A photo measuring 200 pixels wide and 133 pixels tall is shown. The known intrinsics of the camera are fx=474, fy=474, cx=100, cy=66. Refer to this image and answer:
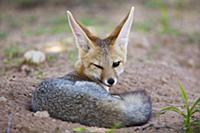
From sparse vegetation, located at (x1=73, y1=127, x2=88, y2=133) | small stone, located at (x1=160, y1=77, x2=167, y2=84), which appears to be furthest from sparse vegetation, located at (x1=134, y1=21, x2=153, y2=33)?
sparse vegetation, located at (x1=73, y1=127, x2=88, y2=133)

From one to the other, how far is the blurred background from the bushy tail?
8.41ft

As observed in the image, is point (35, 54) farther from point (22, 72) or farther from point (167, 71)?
point (167, 71)

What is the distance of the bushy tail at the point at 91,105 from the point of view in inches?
187

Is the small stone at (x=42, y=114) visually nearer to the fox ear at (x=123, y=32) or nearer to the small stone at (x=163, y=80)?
the fox ear at (x=123, y=32)

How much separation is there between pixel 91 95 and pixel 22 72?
274cm

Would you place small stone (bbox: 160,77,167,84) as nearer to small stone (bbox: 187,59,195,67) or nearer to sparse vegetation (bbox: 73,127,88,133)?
small stone (bbox: 187,59,195,67)

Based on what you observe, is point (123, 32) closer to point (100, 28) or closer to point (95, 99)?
point (95, 99)

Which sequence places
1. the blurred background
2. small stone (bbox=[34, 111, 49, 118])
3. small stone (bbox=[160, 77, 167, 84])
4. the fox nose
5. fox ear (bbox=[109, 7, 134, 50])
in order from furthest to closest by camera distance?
the blurred background
small stone (bbox=[160, 77, 167, 84])
fox ear (bbox=[109, 7, 134, 50])
the fox nose
small stone (bbox=[34, 111, 49, 118])

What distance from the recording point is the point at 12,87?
5.74 m

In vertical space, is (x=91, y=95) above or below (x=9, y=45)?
above

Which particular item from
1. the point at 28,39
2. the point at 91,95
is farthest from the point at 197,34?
the point at 91,95

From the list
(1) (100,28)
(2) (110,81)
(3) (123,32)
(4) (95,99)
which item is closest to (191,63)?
(1) (100,28)

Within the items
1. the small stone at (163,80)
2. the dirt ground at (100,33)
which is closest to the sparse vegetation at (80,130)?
the dirt ground at (100,33)

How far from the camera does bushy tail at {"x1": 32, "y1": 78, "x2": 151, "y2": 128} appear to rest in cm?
474
